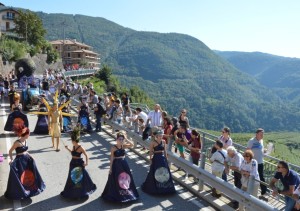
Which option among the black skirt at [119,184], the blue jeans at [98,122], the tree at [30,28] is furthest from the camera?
the tree at [30,28]

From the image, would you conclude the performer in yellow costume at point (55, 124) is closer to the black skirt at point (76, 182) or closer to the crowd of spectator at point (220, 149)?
the crowd of spectator at point (220, 149)

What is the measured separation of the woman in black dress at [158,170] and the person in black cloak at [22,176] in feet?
7.99

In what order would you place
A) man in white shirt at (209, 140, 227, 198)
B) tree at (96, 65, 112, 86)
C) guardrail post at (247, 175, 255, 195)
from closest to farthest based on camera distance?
guardrail post at (247, 175, 255, 195), man in white shirt at (209, 140, 227, 198), tree at (96, 65, 112, 86)

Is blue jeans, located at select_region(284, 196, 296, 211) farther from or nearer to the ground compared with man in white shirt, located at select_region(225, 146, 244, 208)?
nearer to the ground

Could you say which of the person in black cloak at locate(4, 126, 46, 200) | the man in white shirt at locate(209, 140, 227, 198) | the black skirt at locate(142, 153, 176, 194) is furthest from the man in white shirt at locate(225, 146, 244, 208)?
the person in black cloak at locate(4, 126, 46, 200)

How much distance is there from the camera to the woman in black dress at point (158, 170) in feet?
26.9

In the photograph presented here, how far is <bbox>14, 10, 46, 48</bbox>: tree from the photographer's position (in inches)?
2665

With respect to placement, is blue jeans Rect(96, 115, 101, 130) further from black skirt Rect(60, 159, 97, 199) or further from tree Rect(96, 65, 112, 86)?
tree Rect(96, 65, 112, 86)

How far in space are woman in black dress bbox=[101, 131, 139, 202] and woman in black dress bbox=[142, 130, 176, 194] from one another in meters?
0.62

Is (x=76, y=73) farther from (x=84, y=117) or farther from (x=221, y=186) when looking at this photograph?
(x=221, y=186)

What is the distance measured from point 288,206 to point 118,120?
917 cm

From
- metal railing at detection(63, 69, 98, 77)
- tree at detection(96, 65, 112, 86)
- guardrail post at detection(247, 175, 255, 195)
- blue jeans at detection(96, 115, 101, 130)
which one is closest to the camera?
guardrail post at detection(247, 175, 255, 195)

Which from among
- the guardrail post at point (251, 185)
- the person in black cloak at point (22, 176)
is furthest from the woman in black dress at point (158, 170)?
the person in black cloak at point (22, 176)

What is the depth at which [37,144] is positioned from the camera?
1276cm
